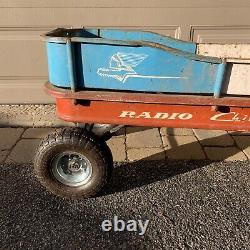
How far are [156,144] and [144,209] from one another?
1150 millimetres

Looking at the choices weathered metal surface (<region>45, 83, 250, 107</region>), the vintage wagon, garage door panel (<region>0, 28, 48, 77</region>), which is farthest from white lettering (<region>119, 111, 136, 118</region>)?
garage door panel (<region>0, 28, 48, 77</region>)

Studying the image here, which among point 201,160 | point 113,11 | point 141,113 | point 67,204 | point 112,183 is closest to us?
point 141,113

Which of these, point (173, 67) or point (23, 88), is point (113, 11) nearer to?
point (23, 88)

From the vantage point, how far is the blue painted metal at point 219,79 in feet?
7.82

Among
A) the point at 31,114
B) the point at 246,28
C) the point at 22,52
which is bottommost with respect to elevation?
the point at 31,114

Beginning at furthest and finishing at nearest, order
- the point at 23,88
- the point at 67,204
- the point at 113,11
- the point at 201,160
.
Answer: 1. the point at 23,88
2. the point at 113,11
3. the point at 201,160
4. the point at 67,204

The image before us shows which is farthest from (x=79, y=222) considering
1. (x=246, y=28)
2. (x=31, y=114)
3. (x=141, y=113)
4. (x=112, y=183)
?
(x=246, y=28)

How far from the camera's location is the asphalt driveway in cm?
250

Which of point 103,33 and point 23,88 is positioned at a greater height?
point 103,33

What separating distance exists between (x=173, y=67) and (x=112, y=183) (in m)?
1.29

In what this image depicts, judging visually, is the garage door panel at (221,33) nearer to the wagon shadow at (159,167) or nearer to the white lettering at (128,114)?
the wagon shadow at (159,167)

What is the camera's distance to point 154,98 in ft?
8.25

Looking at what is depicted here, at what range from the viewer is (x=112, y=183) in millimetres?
3143

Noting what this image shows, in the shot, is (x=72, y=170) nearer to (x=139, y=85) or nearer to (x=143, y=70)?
(x=139, y=85)
